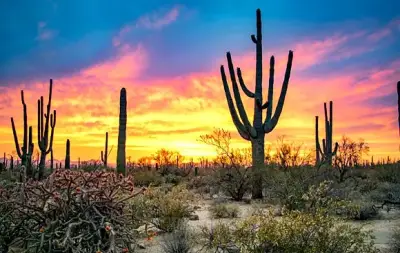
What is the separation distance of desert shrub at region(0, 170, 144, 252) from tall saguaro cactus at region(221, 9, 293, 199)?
33.9 feet

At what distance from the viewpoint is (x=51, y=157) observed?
33.9 m

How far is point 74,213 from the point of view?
6652mm

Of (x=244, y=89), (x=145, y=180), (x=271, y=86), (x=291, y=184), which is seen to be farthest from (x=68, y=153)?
(x=291, y=184)

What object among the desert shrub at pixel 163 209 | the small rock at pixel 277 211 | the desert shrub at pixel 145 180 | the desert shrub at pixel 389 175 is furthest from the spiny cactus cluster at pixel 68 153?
the desert shrub at pixel 163 209

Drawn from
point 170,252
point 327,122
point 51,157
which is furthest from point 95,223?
point 51,157

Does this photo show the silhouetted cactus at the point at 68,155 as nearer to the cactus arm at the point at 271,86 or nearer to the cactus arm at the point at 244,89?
the cactus arm at the point at 244,89

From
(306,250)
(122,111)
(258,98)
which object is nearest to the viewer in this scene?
(306,250)

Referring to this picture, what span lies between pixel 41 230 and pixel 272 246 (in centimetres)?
320

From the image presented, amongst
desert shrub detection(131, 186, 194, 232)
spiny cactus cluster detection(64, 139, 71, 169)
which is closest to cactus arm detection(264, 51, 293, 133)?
desert shrub detection(131, 186, 194, 232)

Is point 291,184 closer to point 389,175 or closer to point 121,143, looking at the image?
point 121,143

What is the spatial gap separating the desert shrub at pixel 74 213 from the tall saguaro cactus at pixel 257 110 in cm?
1034

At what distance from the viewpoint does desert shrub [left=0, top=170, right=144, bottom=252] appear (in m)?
6.39

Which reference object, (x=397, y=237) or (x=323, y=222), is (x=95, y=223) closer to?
(x=323, y=222)

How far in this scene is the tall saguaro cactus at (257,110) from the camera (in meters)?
17.2
